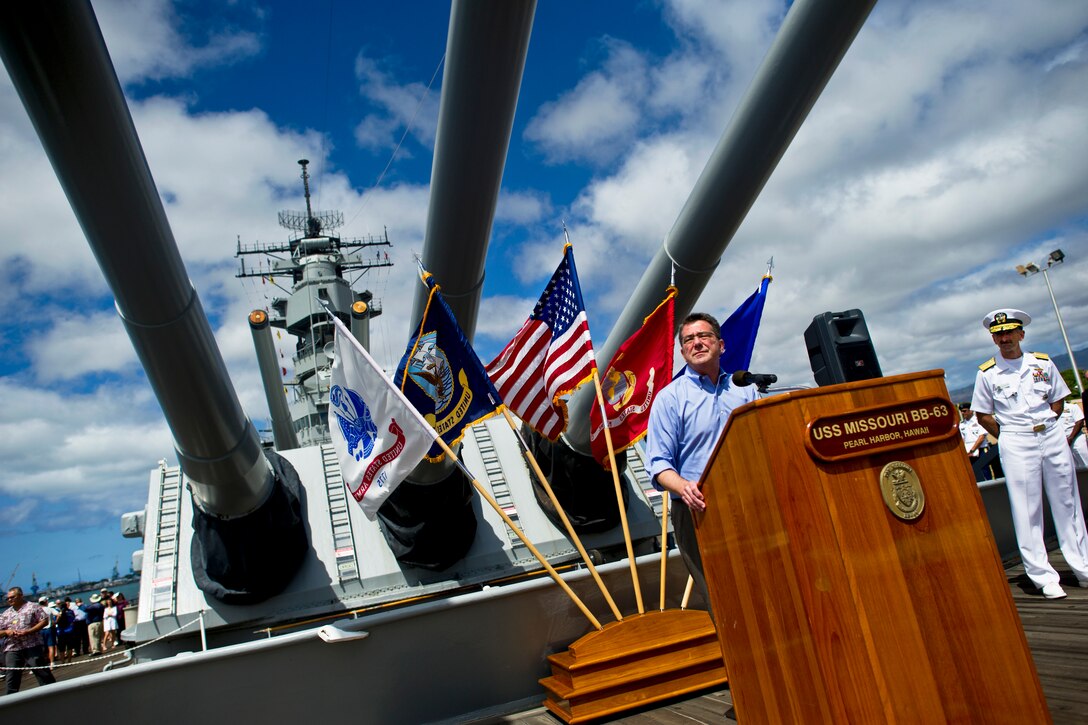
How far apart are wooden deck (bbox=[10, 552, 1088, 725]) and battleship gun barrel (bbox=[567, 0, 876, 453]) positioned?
251 cm

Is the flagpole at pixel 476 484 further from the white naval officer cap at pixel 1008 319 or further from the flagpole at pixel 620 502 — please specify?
the white naval officer cap at pixel 1008 319

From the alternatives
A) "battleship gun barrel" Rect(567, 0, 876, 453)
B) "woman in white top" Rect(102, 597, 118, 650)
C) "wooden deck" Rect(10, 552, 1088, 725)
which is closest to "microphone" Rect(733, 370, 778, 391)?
"wooden deck" Rect(10, 552, 1088, 725)

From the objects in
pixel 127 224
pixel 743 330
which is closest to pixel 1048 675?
pixel 743 330

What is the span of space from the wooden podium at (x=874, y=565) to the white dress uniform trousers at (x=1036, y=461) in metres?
2.85

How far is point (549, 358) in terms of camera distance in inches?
173

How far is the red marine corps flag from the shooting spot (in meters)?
4.43

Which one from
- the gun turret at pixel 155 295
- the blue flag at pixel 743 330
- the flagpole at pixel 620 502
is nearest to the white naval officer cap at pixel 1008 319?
the blue flag at pixel 743 330

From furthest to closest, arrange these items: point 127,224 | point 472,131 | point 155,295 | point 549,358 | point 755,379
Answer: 1. point 549,358
2. point 155,295
3. point 472,131
4. point 127,224
5. point 755,379

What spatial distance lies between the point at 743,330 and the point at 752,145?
1.29 meters

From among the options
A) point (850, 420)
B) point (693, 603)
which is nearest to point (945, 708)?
point (850, 420)

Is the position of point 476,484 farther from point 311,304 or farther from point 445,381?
point 311,304

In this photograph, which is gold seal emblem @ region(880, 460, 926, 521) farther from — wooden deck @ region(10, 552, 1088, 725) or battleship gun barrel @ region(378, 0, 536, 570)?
battleship gun barrel @ region(378, 0, 536, 570)

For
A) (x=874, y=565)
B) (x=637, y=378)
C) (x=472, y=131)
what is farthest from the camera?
(x=637, y=378)

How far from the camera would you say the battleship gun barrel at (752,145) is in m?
3.69
